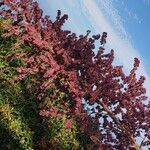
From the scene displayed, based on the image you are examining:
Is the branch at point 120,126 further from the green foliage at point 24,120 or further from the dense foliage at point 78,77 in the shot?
the green foliage at point 24,120

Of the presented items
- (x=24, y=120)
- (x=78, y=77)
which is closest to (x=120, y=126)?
(x=78, y=77)

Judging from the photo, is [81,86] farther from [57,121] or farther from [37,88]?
[57,121]

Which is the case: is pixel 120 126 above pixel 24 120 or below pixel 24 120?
above

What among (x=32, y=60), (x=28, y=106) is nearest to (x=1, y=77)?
(x=28, y=106)

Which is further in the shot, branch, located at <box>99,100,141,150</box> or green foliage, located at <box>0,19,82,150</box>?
green foliage, located at <box>0,19,82,150</box>

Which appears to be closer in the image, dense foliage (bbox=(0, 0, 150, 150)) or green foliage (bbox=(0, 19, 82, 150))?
dense foliage (bbox=(0, 0, 150, 150))

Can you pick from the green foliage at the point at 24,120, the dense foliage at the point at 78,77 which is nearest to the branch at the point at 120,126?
the dense foliage at the point at 78,77

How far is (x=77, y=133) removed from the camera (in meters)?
12.0

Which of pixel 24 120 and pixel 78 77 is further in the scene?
pixel 24 120

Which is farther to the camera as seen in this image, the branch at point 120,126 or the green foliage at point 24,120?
the green foliage at point 24,120

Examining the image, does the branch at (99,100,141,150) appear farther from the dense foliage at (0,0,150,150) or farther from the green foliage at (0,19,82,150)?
the green foliage at (0,19,82,150)

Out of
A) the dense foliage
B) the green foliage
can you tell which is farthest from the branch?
the green foliage

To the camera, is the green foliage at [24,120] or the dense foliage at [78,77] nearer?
the dense foliage at [78,77]

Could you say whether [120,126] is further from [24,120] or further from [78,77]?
[24,120]
